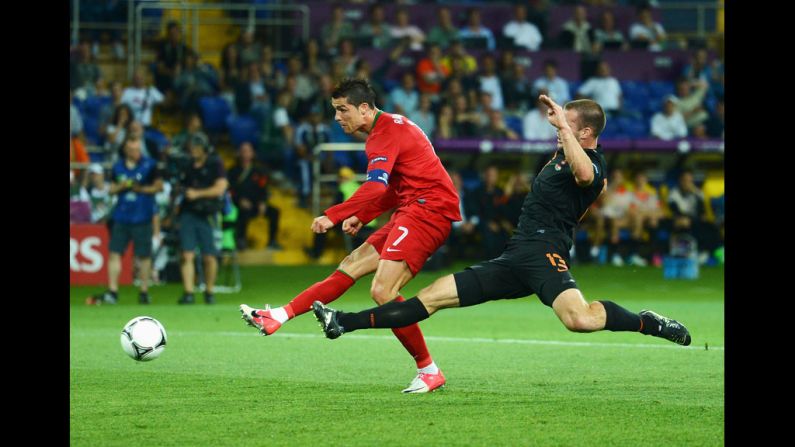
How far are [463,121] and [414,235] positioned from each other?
1399 centimetres

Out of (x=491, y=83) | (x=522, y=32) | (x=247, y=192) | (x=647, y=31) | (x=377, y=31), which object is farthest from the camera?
(x=647, y=31)

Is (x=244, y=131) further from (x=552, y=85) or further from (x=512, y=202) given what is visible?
(x=552, y=85)

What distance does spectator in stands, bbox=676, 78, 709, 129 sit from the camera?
23938 millimetres

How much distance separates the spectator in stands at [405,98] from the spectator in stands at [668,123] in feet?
15.1

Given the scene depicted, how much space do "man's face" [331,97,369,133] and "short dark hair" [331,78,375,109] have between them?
24 millimetres

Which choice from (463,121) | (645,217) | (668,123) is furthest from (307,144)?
(668,123)

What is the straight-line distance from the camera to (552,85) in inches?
934

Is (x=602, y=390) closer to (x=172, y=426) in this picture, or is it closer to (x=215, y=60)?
(x=172, y=426)

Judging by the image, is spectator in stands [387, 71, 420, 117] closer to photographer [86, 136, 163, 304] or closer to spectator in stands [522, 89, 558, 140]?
spectator in stands [522, 89, 558, 140]

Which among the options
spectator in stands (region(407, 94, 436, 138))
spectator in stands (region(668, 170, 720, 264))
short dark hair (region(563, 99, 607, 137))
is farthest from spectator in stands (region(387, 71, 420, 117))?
short dark hair (region(563, 99, 607, 137))

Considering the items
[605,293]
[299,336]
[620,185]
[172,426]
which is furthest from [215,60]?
[172,426]

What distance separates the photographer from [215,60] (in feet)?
81.6
